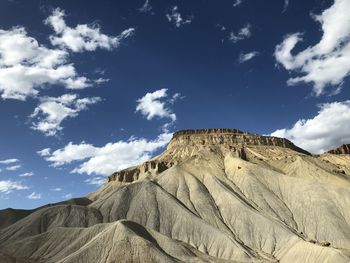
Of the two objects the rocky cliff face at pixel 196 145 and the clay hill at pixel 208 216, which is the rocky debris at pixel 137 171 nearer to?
the rocky cliff face at pixel 196 145

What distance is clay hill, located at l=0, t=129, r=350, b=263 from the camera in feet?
301

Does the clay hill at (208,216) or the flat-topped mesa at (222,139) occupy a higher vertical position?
the flat-topped mesa at (222,139)

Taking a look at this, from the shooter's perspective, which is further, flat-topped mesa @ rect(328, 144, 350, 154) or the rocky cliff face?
flat-topped mesa @ rect(328, 144, 350, 154)

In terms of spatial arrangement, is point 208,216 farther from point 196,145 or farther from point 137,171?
point 196,145

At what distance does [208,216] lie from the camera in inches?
4771

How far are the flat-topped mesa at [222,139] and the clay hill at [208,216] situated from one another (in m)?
8.97

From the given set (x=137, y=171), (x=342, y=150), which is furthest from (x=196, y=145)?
(x=342, y=150)

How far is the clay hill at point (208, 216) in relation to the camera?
91.8 m

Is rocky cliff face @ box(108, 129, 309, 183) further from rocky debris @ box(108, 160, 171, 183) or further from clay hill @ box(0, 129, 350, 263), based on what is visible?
clay hill @ box(0, 129, 350, 263)

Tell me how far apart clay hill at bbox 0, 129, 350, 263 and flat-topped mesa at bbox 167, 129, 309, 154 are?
8972 mm

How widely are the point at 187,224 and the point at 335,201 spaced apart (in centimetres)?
3810

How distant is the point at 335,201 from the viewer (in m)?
123

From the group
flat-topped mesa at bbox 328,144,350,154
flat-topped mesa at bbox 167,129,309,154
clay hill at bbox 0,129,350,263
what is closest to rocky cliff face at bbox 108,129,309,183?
flat-topped mesa at bbox 167,129,309,154

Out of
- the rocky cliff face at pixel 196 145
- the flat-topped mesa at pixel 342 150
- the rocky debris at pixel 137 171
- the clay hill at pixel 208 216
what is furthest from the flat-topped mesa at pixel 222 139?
the rocky debris at pixel 137 171
